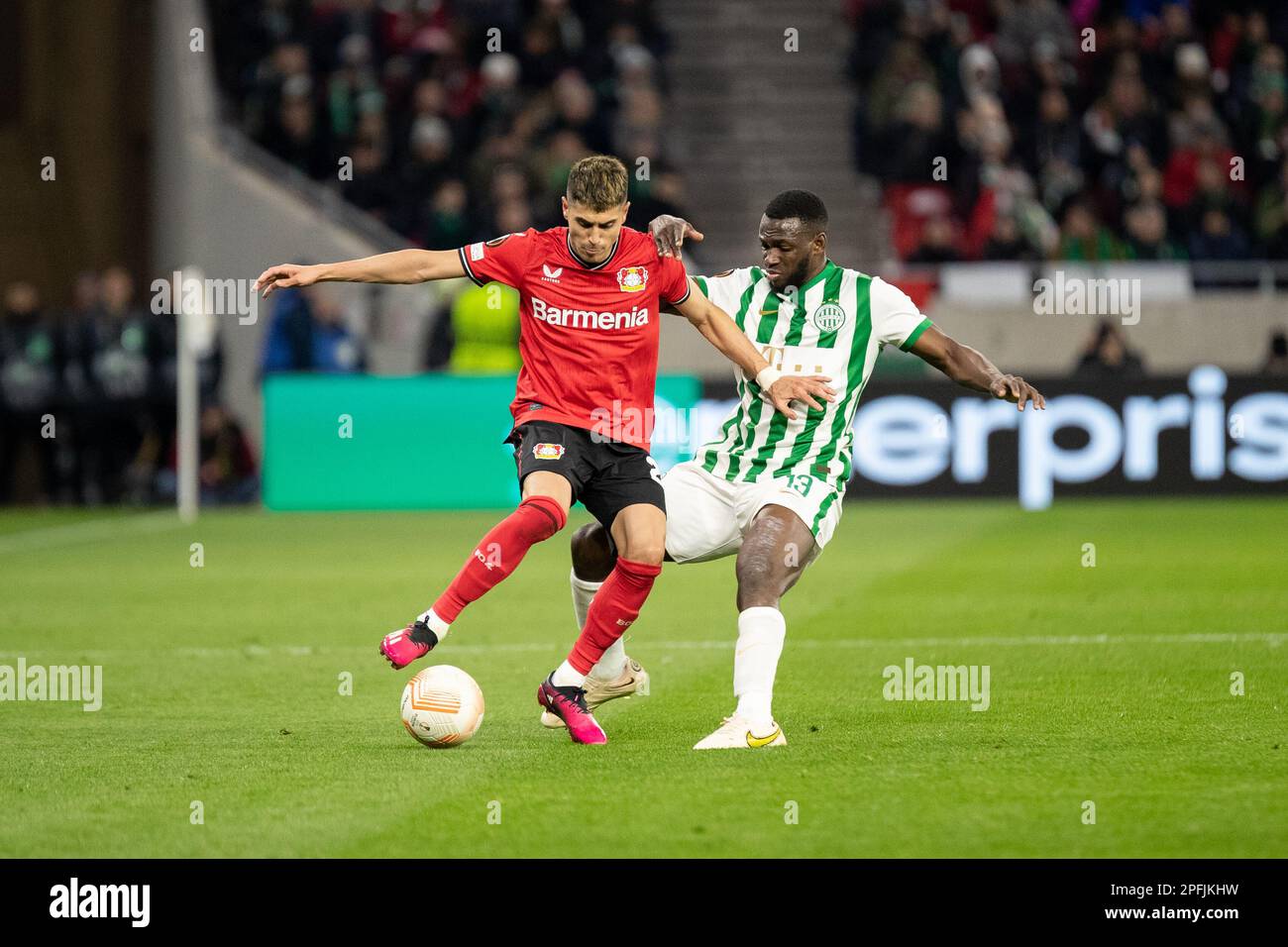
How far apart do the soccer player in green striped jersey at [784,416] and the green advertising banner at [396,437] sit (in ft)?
31.1

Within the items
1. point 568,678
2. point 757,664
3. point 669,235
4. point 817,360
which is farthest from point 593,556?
point 669,235

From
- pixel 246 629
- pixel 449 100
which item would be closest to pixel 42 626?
pixel 246 629

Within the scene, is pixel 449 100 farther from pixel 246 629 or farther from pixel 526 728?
pixel 526 728

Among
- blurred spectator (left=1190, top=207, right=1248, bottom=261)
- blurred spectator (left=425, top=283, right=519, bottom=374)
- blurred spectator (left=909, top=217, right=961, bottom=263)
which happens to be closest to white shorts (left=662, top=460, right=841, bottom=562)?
blurred spectator (left=425, top=283, right=519, bottom=374)

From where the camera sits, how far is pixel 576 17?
842 inches

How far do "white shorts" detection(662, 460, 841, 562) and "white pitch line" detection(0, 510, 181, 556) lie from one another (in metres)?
8.17

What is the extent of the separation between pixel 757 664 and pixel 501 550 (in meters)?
0.90

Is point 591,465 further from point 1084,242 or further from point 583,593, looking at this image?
point 1084,242

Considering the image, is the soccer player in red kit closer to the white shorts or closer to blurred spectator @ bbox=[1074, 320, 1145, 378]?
the white shorts

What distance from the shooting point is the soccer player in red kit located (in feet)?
22.2

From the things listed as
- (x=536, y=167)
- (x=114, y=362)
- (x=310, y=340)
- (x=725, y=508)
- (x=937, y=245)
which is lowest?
(x=725, y=508)

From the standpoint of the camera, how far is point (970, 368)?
23.0 ft

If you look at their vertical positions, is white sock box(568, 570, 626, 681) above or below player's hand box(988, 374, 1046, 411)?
below
